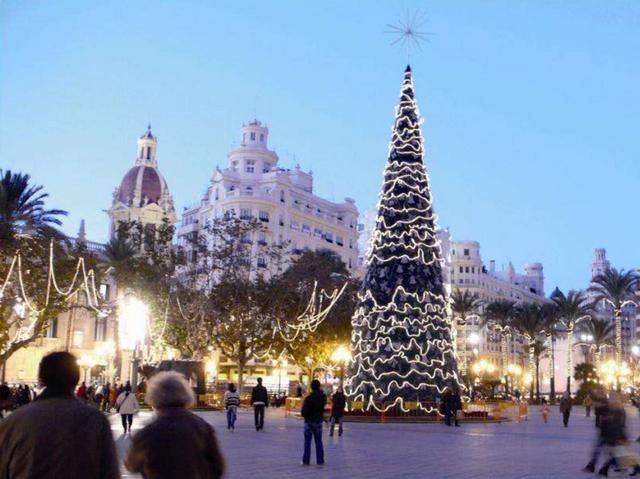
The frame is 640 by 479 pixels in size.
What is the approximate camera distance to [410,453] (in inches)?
709

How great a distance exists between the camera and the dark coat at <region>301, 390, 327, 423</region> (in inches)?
614

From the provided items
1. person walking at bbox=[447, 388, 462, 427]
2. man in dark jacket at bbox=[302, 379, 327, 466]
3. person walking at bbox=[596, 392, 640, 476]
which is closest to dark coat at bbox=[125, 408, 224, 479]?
person walking at bbox=[596, 392, 640, 476]

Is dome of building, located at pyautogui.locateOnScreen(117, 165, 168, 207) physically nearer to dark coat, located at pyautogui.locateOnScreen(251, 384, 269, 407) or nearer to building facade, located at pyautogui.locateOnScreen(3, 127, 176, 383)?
building facade, located at pyautogui.locateOnScreen(3, 127, 176, 383)

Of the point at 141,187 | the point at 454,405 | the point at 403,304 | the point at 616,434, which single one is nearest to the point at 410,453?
the point at 616,434

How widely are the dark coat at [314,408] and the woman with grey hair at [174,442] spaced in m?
10.4

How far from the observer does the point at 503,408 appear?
38500 mm

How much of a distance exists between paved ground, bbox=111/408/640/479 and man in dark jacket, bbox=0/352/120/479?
9036mm

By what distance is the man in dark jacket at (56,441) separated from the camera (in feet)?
13.3

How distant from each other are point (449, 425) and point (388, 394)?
3326 mm

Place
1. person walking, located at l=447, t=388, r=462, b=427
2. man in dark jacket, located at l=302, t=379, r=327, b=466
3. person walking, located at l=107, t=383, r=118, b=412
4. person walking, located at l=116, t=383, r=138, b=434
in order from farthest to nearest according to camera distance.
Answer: person walking, located at l=107, t=383, r=118, b=412 → person walking, located at l=447, t=388, r=462, b=427 → person walking, located at l=116, t=383, r=138, b=434 → man in dark jacket, located at l=302, t=379, r=327, b=466

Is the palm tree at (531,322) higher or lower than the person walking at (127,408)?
higher

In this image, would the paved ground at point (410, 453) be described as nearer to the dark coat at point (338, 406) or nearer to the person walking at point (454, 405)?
the dark coat at point (338, 406)

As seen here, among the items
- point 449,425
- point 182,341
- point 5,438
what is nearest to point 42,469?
point 5,438

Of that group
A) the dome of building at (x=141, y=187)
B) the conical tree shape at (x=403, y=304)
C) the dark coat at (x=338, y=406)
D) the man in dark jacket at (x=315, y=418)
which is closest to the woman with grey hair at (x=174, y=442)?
the man in dark jacket at (x=315, y=418)
